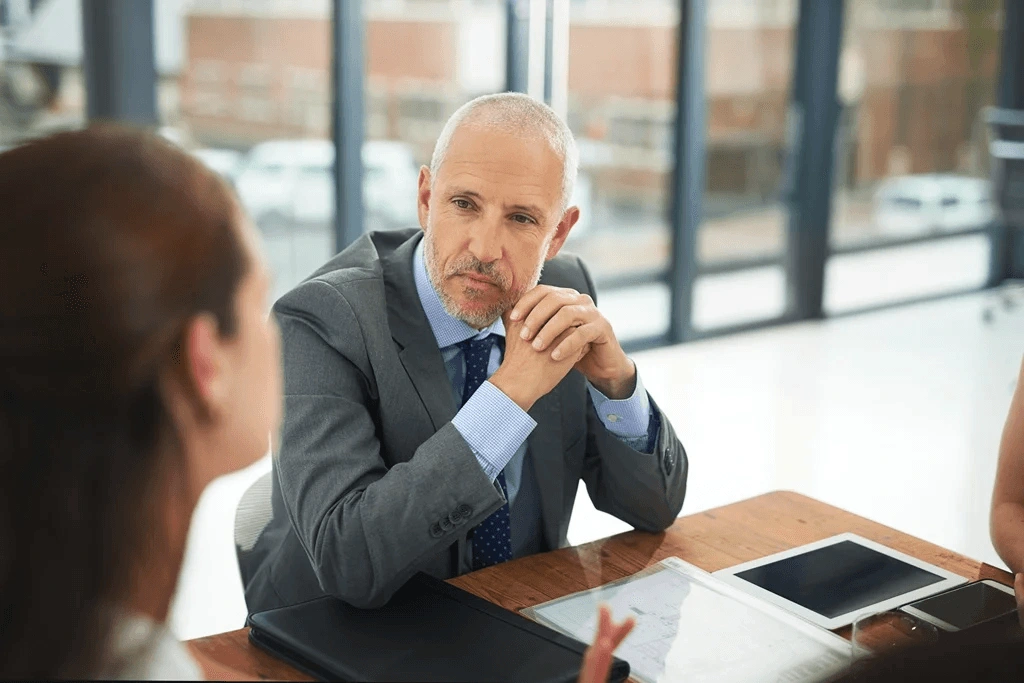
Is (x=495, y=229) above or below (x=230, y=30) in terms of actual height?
below

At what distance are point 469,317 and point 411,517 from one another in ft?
1.29

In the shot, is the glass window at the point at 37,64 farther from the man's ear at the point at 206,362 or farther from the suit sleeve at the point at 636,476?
the man's ear at the point at 206,362

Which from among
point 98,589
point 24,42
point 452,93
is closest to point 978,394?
point 452,93

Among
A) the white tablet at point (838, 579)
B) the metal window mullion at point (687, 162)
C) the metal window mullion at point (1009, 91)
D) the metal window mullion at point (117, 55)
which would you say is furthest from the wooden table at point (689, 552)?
the metal window mullion at point (1009, 91)

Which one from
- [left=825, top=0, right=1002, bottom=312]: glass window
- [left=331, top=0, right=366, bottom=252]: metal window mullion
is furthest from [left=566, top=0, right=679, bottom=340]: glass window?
[left=825, top=0, right=1002, bottom=312]: glass window

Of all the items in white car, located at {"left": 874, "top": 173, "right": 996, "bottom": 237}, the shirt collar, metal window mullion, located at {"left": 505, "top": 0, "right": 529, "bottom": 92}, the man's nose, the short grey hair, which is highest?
metal window mullion, located at {"left": 505, "top": 0, "right": 529, "bottom": 92}

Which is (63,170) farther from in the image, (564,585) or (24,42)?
(24,42)

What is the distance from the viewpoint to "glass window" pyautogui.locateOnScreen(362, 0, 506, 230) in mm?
5238

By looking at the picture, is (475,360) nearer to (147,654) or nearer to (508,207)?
(508,207)

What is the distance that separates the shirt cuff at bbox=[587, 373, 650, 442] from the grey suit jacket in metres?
0.03

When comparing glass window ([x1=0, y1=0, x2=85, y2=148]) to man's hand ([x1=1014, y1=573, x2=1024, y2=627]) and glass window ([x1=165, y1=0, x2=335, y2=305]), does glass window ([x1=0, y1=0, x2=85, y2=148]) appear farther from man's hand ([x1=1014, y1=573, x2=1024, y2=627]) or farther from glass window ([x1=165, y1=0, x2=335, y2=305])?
man's hand ([x1=1014, y1=573, x2=1024, y2=627])

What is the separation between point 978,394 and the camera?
5.62 m

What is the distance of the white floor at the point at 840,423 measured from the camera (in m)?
3.86

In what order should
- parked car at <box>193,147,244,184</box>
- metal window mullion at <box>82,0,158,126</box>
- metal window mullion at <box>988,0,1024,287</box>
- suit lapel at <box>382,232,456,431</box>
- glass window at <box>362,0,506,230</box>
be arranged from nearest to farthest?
1. suit lapel at <box>382,232,456,431</box>
2. metal window mullion at <box>82,0,158,126</box>
3. parked car at <box>193,147,244,184</box>
4. glass window at <box>362,0,506,230</box>
5. metal window mullion at <box>988,0,1024,287</box>
